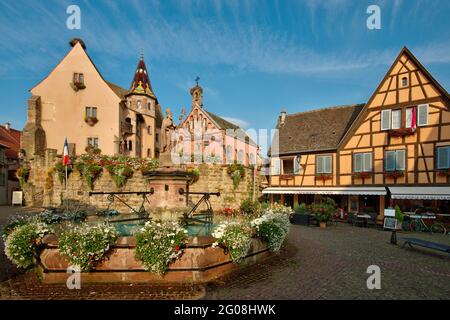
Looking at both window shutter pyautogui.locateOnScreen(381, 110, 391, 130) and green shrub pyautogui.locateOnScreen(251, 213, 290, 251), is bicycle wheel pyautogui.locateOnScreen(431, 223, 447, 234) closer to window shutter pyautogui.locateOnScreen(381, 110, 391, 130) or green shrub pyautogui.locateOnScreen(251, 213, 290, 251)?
window shutter pyautogui.locateOnScreen(381, 110, 391, 130)

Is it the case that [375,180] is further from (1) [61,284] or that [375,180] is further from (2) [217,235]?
(1) [61,284]

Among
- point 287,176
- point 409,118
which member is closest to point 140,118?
point 287,176

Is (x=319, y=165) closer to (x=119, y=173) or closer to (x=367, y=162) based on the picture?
(x=367, y=162)

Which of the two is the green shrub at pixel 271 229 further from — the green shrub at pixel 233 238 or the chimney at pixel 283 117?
the chimney at pixel 283 117

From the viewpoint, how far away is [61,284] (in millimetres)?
5520

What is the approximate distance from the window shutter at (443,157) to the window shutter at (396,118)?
2.94 m

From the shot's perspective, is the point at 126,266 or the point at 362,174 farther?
the point at 362,174

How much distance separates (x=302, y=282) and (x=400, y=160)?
1577cm

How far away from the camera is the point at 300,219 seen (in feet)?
55.1

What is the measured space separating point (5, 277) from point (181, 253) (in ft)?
14.3

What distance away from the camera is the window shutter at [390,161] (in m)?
17.8

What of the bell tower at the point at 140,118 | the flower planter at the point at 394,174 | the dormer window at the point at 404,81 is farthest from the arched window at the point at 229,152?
the dormer window at the point at 404,81

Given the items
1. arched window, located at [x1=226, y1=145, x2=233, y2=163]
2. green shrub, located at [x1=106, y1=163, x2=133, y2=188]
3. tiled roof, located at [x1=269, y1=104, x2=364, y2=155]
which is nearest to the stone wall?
green shrub, located at [x1=106, y1=163, x2=133, y2=188]
